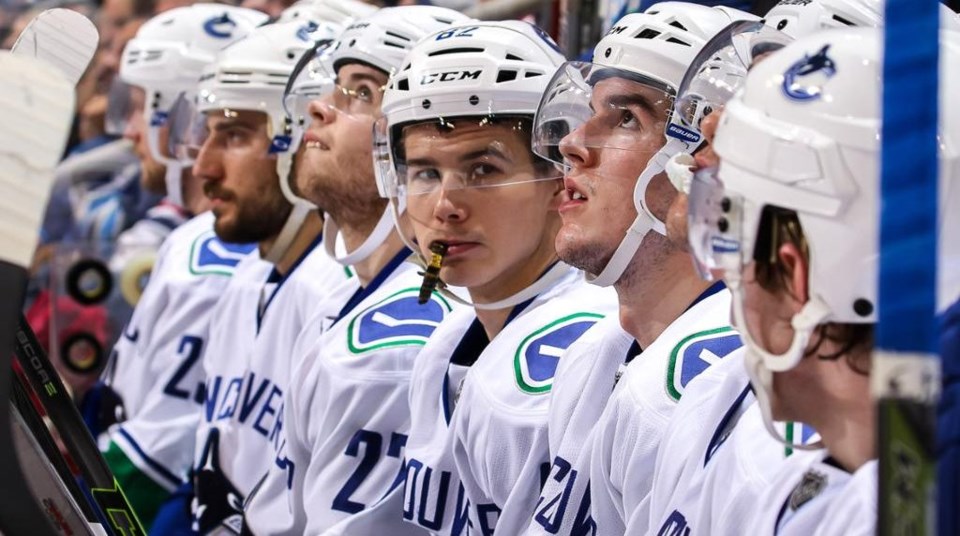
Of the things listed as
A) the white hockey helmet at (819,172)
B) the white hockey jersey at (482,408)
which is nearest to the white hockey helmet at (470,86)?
the white hockey jersey at (482,408)

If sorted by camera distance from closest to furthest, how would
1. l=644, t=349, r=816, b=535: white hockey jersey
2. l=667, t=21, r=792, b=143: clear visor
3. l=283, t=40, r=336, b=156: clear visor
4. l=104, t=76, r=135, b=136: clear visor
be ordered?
l=644, t=349, r=816, b=535: white hockey jersey → l=667, t=21, r=792, b=143: clear visor → l=283, t=40, r=336, b=156: clear visor → l=104, t=76, r=135, b=136: clear visor

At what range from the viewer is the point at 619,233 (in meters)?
2.53

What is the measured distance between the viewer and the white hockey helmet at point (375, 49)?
350cm

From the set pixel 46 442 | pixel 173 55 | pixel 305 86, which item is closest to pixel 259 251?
pixel 305 86

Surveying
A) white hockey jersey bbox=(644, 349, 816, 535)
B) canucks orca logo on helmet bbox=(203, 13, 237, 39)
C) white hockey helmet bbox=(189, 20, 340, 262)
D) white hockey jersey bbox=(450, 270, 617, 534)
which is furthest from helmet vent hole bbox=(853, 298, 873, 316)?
canucks orca logo on helmet bbox=(203, 13, 237, 39)

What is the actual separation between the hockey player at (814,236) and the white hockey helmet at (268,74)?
102 inches

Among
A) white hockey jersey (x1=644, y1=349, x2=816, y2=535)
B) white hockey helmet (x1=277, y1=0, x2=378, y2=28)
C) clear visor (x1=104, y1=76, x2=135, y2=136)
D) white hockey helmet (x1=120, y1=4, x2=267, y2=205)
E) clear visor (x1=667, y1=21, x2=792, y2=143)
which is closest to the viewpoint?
white hockey jersey (x1=644, y1=349, x2=816, y2=535)

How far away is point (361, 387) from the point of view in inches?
126

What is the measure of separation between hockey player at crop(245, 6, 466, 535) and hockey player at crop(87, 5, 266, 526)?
763 mm

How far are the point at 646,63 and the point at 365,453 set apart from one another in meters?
1.07

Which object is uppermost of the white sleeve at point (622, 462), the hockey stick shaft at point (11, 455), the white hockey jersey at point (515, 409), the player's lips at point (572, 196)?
the hockey stick shaft at point (11, 455)

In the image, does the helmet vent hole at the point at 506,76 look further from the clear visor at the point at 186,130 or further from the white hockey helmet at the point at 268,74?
the clear visor at the point at 186,130

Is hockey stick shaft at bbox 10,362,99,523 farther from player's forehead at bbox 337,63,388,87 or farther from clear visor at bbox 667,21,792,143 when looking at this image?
player's forehead at bbox 337,63,388,87

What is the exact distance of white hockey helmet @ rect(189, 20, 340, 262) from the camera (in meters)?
4.24
